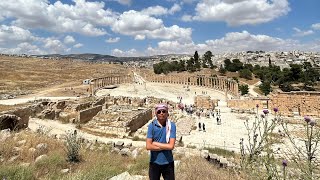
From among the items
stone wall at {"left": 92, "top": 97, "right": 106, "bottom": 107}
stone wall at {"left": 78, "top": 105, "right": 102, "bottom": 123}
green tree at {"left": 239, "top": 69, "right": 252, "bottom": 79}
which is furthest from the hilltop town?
green tree at {"left": 239, "top": 69, "right": 252, "bottom": 79}

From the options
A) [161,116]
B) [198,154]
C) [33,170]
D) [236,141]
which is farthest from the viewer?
[236,141]

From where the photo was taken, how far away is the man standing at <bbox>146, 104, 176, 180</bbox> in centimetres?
600

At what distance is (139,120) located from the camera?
95.4 ft

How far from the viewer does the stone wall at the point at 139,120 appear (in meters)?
26.6

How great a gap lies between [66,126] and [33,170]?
18.8 metres

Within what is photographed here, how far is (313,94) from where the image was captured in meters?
38.4

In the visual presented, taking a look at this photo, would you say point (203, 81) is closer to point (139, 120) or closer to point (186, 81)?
point (186, 81)

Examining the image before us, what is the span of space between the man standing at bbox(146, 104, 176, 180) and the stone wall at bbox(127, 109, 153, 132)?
1965cm

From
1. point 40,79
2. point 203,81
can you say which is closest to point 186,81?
point 203,81

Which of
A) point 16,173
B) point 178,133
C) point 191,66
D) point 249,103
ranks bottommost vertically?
point 249,103

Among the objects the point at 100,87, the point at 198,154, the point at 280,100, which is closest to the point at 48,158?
the point at 198,154

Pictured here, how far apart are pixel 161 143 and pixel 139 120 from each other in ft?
76.3

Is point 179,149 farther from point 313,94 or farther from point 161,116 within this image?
point 313,94

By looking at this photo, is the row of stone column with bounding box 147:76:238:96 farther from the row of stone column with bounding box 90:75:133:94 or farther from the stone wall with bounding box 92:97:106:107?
the stone wall with bounding box 92:97:106:107
